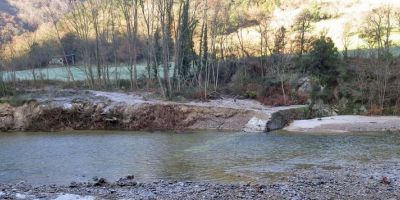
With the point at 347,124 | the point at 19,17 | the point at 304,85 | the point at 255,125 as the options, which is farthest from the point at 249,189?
the point at 19,17

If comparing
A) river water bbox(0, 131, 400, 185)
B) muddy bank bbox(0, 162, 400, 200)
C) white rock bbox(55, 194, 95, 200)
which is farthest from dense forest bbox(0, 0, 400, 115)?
white rock bbox(55, 194, 95, 200)

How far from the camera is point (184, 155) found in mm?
23578

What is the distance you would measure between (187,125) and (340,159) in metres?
16.4

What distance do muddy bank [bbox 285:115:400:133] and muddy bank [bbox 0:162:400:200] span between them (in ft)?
42.9

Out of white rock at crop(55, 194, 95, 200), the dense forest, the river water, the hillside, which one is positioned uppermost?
the hillside

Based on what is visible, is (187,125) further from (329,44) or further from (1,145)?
(329,44)

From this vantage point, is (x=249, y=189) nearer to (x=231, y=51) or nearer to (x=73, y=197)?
(x=73, y=197)

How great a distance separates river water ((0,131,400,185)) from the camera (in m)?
19.3

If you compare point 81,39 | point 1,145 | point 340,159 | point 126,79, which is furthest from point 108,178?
point 81,39

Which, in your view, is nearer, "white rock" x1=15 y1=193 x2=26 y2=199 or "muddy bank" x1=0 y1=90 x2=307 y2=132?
"white rock" x1=15 y1=193 x2=26 y2=199

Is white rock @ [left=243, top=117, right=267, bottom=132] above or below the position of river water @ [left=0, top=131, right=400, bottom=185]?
above

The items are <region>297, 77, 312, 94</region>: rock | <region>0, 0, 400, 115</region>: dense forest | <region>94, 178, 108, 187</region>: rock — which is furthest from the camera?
<region>297, 77, 312, 94</region>: rock

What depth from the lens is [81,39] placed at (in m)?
57.3

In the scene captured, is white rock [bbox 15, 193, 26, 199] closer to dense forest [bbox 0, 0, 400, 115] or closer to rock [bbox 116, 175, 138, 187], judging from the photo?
rock [bbox 116, 175, 138, 187]
